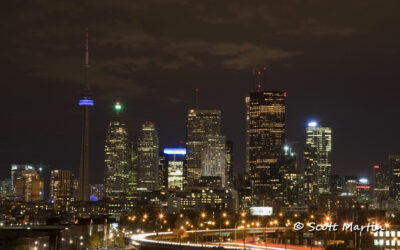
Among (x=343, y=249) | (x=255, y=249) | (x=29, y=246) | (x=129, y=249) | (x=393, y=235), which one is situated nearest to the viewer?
(x=343, y=249)

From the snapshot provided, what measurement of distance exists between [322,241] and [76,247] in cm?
6091

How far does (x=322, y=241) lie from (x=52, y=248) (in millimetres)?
68154

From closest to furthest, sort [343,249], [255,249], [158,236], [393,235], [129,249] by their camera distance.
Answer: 1. [343,249]
2. [255,249]
3. [393,235]
4. [129,249]
5. [158,236]

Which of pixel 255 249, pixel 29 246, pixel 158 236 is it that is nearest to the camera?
pixel 255 249

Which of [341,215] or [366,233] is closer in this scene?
[366,233]

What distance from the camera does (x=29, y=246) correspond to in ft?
569

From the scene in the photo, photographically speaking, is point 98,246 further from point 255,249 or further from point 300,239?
point 255,249

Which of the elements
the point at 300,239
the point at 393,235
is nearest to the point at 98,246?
the point at 300,239

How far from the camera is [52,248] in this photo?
615 feet

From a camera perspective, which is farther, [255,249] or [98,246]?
[98,246]

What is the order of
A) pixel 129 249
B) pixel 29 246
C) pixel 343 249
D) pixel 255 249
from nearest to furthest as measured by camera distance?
pixel 343 249 < pixel 255 249 < pixel 129 249 < pixel 29 246

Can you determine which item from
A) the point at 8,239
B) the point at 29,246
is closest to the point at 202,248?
the point at 29,246

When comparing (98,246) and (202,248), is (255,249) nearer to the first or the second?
(202,248)

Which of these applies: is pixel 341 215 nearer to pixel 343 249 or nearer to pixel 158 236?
pixel 158 236
